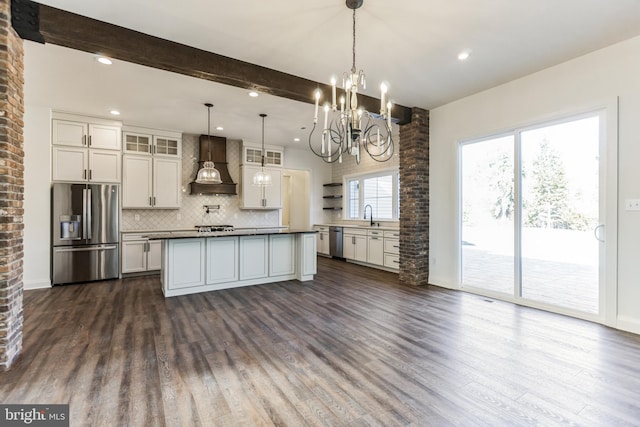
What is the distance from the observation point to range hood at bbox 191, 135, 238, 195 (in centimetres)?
649

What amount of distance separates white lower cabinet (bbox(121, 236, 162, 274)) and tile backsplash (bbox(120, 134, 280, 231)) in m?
0.40

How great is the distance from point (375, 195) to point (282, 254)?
3216 mm

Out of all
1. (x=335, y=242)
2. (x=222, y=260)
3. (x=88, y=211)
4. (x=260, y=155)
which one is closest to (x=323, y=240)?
(x=335, y=242)

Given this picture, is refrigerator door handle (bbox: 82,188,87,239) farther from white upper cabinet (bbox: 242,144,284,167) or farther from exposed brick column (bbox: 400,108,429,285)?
exposed brick column (bbox: 400,108,429,285)

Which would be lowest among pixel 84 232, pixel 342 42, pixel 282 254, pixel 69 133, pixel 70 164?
pixel 282 254

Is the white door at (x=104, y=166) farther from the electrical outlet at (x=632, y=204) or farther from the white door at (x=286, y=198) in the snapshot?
the electrical outlet at (x=632, y=204)

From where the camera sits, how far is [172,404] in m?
1.93

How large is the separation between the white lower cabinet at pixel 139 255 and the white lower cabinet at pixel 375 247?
431cm

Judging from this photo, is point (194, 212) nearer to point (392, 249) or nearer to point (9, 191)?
point (9, 191)

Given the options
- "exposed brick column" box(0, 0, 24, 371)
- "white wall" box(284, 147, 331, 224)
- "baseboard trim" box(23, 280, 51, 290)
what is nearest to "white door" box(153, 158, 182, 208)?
"baseboard trim" box(23, 280, 51, 290)

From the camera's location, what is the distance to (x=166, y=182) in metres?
6.12

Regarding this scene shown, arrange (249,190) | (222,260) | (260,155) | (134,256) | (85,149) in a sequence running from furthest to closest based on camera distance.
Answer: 1. (260,155)
2. (249,190)
3. (134,256)
4. (85,149)
5. (222,260)

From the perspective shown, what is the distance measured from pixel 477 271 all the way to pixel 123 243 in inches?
245

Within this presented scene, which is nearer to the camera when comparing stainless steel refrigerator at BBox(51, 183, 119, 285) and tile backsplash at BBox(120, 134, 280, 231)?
stainless steel refrigerator at BBox(51, 183, 119, 285)
